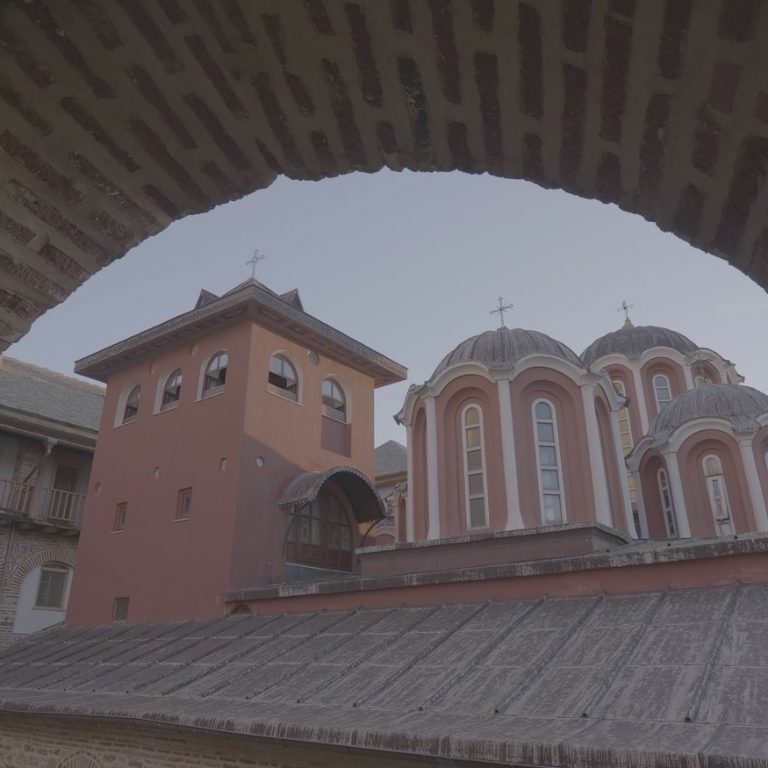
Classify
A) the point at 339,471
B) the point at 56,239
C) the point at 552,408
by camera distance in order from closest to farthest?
the point at 56,239, the point at 552,408, the point at 339,471

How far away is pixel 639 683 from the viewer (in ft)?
19.7

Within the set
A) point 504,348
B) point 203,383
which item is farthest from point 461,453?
point 203,383

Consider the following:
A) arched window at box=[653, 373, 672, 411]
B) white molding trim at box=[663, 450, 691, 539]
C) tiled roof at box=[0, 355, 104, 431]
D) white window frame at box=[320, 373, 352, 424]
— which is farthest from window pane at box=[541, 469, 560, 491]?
tiled roof at box=[0, 355, 104, 431]

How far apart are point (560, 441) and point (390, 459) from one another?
42.5 feet

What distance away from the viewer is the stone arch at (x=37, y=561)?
1827 centimetres

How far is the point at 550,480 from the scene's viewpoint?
13.0 m

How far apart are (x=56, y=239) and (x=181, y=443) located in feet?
43.3

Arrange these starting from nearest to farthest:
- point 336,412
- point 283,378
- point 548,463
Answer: point 548,463 → point 283,378 → point 336,412

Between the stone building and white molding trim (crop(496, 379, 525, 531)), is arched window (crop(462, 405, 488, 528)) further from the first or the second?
the stone building

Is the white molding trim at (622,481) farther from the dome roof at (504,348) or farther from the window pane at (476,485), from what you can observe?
the window pane at (476,485)

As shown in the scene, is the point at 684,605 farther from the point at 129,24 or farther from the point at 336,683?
the point at 129,24

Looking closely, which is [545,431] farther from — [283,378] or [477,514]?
[283,378]

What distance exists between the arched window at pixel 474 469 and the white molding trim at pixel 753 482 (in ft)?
22.4

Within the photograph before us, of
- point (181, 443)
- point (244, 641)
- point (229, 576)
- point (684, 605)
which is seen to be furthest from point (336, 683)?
point (181, 443)
